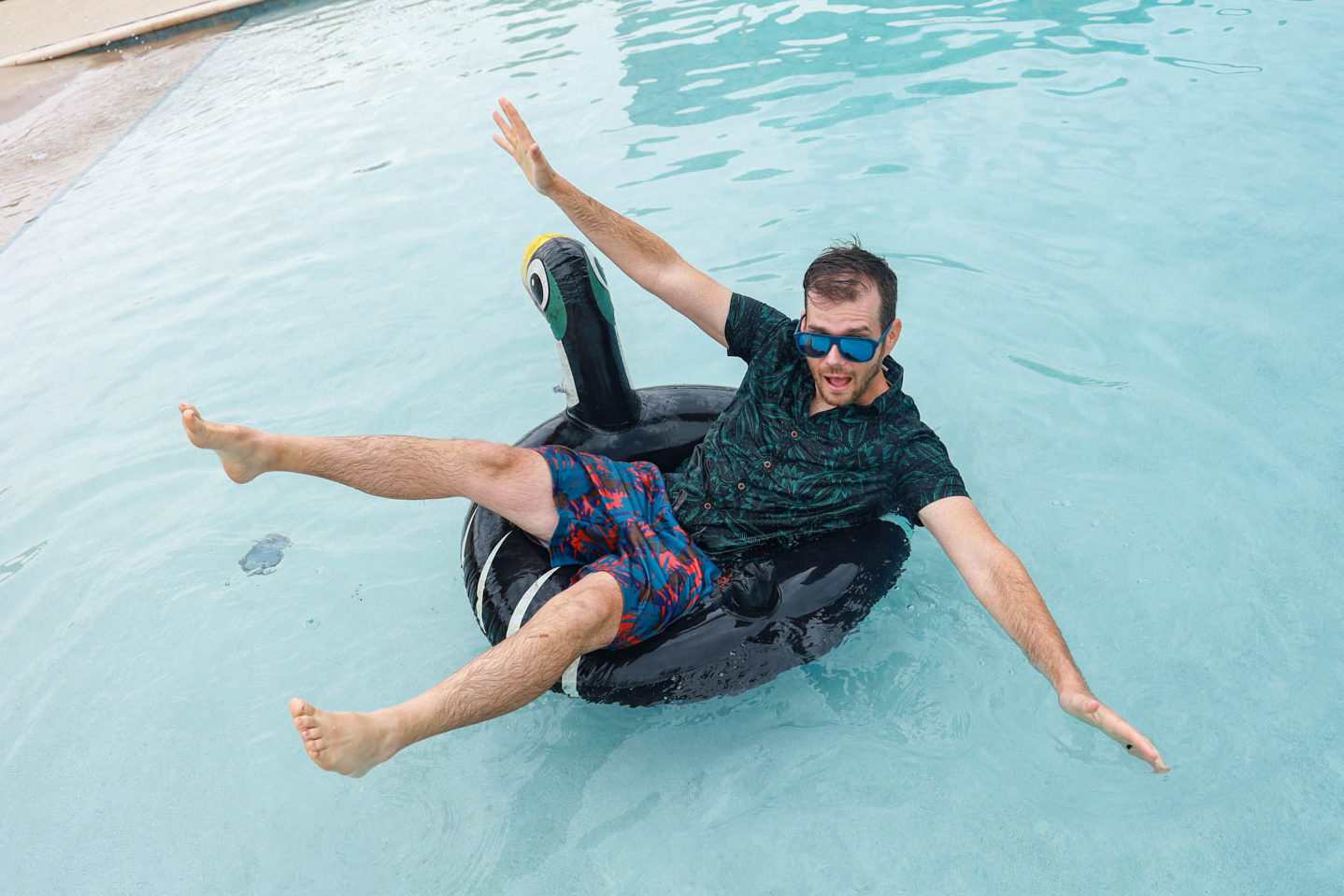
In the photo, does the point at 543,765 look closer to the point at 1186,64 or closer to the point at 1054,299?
the point at 1054,299

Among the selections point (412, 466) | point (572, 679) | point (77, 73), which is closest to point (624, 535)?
point (572, 679)

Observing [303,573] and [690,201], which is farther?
[690,201]

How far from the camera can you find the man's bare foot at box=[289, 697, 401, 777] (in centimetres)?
210

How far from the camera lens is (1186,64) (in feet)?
22.2

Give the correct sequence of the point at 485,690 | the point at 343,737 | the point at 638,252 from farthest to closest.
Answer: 1. the point at 638,252
2. the point at 485,690
3. the point at 343,737

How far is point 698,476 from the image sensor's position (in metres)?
3.24

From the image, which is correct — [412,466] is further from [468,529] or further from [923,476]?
[923,476]

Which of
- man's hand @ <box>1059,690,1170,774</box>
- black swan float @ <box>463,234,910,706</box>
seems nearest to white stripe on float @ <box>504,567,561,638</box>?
black swan float @ <box>463,234,910,706</box>

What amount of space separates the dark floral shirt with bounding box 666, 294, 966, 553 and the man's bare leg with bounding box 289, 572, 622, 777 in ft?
1.97

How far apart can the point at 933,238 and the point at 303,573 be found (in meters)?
3.75

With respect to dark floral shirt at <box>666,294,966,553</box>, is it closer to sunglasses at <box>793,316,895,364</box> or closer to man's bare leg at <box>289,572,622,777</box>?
sunglasses at <box>793,316,895,364</box>

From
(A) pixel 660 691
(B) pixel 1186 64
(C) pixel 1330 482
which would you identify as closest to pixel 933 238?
(C) pixel 1330 482

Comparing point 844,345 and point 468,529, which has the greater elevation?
point 844,345

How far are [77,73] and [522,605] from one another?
12.6m
